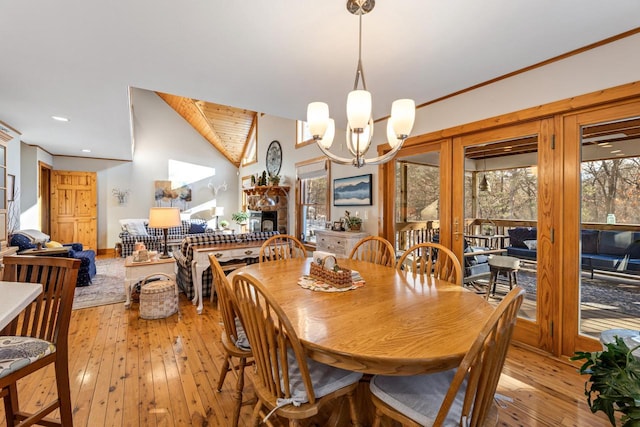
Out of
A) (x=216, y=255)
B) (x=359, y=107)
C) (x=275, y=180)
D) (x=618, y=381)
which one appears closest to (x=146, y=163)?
(x=275, y=180)

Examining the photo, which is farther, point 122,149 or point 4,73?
point 122,149

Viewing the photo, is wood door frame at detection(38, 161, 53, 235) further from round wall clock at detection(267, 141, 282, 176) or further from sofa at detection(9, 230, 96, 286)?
round wall clock at detection(267, 141, 282, 176)

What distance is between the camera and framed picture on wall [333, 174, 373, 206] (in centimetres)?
415

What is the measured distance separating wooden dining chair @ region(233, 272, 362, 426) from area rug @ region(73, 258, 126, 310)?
346 cm

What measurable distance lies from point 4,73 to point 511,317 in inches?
163

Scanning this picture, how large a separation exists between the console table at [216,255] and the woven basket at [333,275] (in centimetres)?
187

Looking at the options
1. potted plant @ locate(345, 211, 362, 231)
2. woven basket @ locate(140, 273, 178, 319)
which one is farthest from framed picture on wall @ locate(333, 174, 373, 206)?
woven basket @ locate(140, 273, 178, 319)

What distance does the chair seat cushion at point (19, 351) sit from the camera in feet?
3.79

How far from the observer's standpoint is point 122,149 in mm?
6254

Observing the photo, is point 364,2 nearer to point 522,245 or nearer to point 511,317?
point 511,317

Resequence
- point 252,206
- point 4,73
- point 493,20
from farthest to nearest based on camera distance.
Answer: point 252,206 → point 4,73 → point 493,20

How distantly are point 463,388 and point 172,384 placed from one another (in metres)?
1.87

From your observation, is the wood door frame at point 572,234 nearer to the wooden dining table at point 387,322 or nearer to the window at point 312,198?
the wooden dining table at point 387,322

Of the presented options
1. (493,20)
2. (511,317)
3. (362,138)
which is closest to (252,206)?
(362,138)
